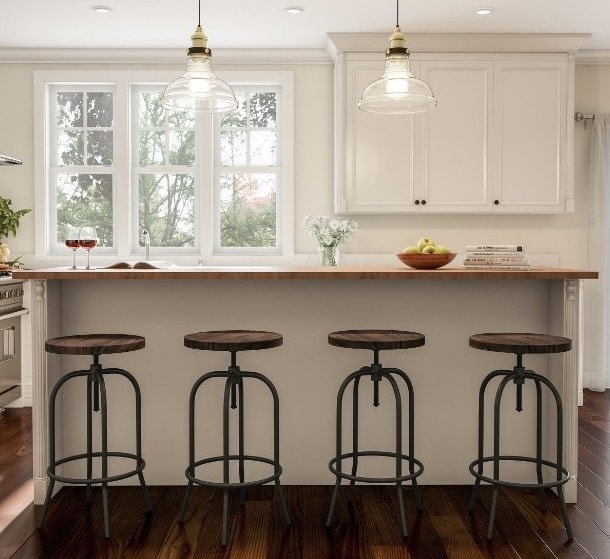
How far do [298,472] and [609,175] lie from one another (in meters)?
3.80

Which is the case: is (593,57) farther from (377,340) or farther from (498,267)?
(377,340)

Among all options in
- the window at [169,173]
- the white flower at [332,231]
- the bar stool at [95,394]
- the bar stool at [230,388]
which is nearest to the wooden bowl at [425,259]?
the bar stool at [230,388]

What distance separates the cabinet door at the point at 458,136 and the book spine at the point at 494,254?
2075mm

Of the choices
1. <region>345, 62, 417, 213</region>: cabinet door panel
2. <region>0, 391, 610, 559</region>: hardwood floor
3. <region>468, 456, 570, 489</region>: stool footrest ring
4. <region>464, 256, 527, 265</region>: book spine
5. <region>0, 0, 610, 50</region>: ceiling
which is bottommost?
<region>0, 391, 610, 559</region>: hardwood floor

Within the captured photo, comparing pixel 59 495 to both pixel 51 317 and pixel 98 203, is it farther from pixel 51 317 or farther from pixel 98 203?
pixel 98 203

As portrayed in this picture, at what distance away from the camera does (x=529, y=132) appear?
5.26m

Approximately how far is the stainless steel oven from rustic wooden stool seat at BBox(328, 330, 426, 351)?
9.14 ft

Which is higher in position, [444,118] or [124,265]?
[444,118]

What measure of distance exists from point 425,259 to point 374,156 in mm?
2157

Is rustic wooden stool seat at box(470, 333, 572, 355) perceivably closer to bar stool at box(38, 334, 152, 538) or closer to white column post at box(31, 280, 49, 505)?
bar stool at box(38, 334, 152, 538)

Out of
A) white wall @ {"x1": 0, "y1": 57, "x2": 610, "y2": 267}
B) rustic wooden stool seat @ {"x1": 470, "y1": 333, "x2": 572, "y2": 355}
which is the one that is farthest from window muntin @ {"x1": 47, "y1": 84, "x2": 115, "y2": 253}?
rustic wooden stool seat @ {"x1": 470, "y1": 333, "x2": 572, "y2": 355}

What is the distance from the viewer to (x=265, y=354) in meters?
3.32

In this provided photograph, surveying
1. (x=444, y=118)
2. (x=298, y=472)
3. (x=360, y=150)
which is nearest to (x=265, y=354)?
(x=298, y=472)

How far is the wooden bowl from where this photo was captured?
326 centimetres
